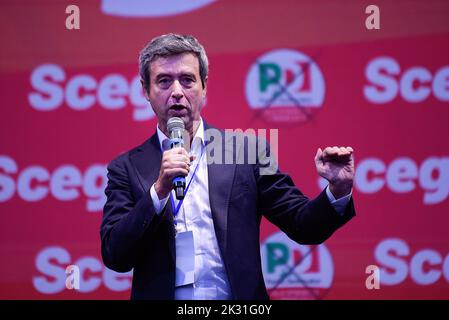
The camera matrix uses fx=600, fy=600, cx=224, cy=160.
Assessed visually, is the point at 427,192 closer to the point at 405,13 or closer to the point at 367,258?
the point at 367,258

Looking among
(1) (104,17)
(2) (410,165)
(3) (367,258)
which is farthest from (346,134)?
(1) (104,17)

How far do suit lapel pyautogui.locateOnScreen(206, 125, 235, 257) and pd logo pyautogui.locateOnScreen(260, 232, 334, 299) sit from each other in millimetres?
1349

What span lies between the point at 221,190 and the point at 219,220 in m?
0.11

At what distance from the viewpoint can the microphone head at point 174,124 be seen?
1.95m

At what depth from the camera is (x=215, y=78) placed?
340 cm

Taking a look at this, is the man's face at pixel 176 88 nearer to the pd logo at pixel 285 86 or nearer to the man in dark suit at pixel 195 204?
the man in dark suit at pixel 195 204

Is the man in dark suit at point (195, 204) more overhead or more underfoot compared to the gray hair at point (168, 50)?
more underfoot

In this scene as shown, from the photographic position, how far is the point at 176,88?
2053mm

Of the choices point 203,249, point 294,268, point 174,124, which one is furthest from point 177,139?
point 294,268

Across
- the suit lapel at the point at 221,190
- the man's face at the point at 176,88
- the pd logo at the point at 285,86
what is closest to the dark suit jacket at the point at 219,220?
the suit lapel at the point at 221,190

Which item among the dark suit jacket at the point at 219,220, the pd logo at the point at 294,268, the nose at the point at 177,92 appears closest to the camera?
the dark suit jacket at the point at 219,220

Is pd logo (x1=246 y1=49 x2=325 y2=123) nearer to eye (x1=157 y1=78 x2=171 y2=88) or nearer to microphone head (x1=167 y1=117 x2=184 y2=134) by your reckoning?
eye (x1=157 y1=78 x2=171 y2=88)

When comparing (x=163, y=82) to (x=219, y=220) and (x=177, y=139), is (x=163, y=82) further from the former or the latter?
(x=219, y=220)

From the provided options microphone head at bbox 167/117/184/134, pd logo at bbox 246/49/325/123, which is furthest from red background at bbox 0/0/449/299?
microphone head at bbox 167/117/184/134
